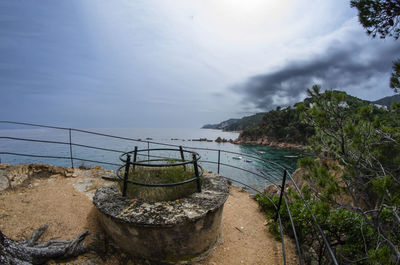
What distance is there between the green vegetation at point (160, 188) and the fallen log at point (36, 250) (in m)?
0.91

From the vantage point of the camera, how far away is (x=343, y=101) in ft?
8.72

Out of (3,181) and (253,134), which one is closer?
(3,181)

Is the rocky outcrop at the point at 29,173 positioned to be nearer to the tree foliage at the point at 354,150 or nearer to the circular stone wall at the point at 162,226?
the circular stone wall at the point at 162,226

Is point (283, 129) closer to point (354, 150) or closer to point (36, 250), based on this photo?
point (354, 150)

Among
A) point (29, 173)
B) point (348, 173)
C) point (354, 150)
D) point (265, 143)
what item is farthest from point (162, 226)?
point (265, 143)

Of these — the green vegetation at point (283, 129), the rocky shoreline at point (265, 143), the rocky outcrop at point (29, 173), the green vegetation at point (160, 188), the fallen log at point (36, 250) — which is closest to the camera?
the fallen log at point (36, 250)

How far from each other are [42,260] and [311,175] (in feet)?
12.7

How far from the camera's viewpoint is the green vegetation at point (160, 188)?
9.53 ft

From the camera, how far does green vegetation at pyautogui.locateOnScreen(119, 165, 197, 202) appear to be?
290 centimetres

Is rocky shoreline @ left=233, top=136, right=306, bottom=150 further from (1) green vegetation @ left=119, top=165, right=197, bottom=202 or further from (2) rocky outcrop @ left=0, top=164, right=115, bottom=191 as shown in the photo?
(2) rocky outcrop @ left=0, top=164, right=115, bottom=191

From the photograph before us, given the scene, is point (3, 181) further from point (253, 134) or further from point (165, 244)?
point (253, 134)

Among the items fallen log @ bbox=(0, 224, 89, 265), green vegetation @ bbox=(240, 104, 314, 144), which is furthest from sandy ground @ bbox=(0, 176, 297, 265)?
green vegetation @ bbox=(240, 104, 314, 144)

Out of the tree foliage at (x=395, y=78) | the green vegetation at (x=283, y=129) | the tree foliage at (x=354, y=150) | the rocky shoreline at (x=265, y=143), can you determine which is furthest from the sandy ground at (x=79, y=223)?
the rocky shoreline at (x=265, y=143)

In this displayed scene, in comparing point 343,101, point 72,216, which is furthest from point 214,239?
point 343,101
